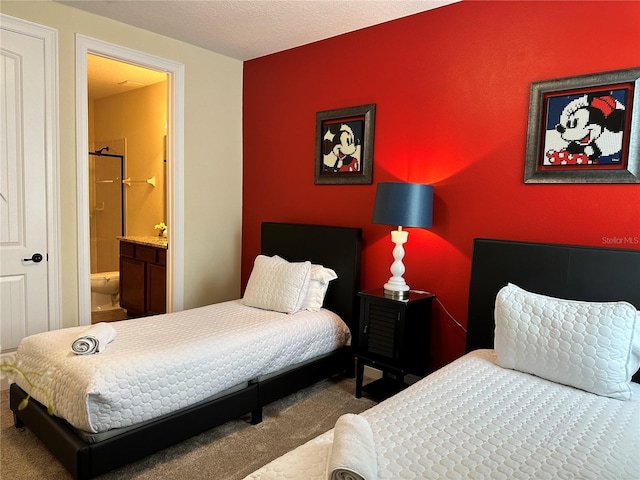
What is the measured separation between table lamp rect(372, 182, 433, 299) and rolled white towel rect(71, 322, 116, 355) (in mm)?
1713

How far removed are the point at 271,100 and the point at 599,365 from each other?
3302mm

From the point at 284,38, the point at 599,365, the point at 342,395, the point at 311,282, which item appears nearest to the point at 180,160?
the point at 284,38

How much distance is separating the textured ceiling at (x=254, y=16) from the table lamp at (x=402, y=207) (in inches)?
48.7

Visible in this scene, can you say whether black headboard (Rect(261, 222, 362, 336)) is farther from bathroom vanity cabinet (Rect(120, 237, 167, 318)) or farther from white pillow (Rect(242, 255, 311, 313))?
bathroom vanity cabinet (Rect(120, 237, 167, 318))

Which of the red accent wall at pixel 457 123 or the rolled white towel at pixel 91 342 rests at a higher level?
the red accent wall at pixel 457 123

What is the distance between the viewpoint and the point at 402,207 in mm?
2770

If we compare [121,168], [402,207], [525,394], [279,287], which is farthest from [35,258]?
→ [525,394]

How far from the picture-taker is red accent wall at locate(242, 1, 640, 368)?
7.82 ft

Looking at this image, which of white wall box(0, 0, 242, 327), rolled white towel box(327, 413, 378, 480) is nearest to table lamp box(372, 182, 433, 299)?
rolled white towel box(327, 413, 378, 480)

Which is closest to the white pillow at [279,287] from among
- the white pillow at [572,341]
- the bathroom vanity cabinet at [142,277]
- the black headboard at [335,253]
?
the black headboard at [335,253]

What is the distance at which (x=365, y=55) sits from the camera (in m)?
3.33

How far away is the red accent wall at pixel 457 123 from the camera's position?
7.82ft

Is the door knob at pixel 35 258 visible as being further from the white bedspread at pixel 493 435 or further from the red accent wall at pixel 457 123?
the white bedspread at pixel 493 435

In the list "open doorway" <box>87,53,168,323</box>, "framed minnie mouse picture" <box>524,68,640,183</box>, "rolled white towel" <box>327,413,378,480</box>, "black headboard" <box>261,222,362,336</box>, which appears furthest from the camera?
"open doorway" <box>87,53,168,323</box>
